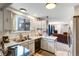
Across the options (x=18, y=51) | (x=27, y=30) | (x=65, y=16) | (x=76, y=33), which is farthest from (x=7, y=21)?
(x=76, y=33)

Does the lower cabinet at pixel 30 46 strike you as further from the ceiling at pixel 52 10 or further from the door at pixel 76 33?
the door at pixel 76 33

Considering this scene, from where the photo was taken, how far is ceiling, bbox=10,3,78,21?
4.03 feet

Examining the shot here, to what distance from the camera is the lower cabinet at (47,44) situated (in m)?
1.27

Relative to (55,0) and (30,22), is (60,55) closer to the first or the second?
(30,22)

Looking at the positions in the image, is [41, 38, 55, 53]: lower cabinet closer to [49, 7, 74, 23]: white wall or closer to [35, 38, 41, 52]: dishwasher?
[35, 38, 41, 52]: dishwasher

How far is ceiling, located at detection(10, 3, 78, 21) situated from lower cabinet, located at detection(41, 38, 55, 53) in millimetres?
279

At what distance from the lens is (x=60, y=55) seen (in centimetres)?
122

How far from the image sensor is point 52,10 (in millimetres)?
1255

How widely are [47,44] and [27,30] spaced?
308mm

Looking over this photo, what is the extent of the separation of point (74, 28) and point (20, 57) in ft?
2.41

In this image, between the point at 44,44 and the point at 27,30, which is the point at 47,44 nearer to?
the point at 44,44

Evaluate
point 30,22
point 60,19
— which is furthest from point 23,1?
point 60,19

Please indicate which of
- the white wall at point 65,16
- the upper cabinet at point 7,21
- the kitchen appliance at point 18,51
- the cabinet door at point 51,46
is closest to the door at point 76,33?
the white wall at point 65,16

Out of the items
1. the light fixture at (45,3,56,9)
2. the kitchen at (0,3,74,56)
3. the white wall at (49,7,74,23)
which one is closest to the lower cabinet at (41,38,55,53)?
the kitchen at (0,3,74,56)
